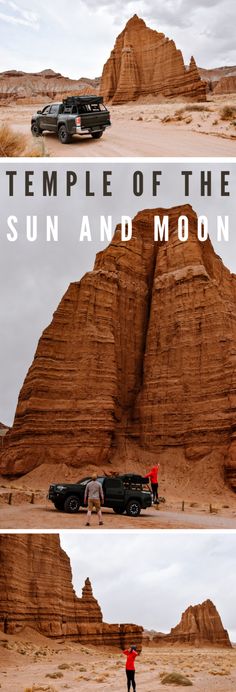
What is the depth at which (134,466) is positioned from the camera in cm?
3603

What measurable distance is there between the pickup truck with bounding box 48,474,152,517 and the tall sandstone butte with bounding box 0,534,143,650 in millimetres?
13970

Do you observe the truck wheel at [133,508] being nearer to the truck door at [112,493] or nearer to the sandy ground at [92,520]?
the sandy ground at [92,520]

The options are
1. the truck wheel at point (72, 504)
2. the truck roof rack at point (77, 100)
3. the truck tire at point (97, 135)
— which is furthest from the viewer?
the truck tire at point (97, 135)

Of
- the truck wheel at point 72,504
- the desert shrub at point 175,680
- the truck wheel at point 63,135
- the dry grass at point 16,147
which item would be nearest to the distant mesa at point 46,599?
the desert shrub at point 175,680

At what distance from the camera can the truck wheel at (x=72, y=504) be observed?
19641 mm

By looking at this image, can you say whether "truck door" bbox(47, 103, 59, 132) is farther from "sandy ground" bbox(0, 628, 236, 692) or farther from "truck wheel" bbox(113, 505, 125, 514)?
"sandy ground" bbox(0, 628, 236, 692)

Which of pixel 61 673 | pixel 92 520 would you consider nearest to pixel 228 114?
pixel 92 520

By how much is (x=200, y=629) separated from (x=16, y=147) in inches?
3438

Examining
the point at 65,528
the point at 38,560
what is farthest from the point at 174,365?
the point at 65,528

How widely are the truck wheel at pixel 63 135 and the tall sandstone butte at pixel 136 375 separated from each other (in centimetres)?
1616

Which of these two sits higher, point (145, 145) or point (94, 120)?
point (94, 120)

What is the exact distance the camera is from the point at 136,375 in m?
40.1

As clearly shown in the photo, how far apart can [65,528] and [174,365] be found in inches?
867

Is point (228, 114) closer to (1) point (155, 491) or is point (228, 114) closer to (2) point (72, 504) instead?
(1) point (155, 491)
